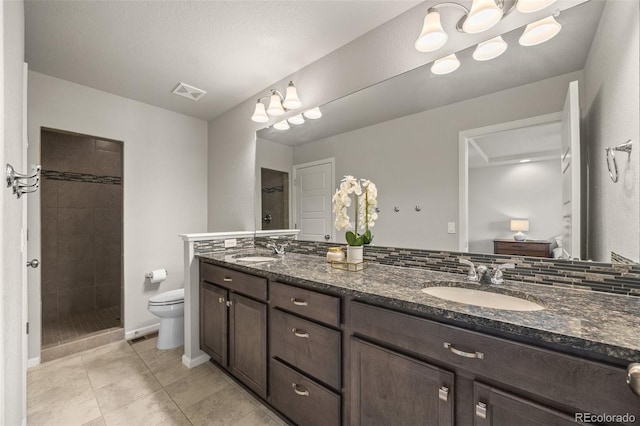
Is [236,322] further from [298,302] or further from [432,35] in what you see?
[432,35]

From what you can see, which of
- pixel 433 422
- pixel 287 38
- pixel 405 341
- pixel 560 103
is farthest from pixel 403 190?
pixel 287 38

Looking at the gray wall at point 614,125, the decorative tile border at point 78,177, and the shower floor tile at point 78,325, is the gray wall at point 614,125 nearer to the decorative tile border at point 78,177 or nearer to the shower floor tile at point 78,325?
the shower floor tile at point 78,325

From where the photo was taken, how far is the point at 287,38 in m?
1.91

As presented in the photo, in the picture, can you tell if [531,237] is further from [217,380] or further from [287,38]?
[217,380]

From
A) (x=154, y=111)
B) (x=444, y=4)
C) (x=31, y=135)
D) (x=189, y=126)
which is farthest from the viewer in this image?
(x=189, y=126)

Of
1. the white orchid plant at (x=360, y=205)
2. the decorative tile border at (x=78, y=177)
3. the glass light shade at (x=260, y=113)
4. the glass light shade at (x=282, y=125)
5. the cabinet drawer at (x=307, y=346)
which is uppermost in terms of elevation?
the glass light shade at (x=260, y=113)

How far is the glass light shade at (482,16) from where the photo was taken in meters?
1.26

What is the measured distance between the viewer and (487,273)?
1264 millimetres

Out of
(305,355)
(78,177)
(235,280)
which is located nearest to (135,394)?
(235,280)

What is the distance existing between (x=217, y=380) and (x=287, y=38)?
256 cm

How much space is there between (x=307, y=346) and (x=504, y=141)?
1.42 m

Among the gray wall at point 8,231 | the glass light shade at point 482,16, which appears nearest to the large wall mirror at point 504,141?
the glass light shade at point 482,16

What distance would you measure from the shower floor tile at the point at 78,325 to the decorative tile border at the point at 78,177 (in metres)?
1.59

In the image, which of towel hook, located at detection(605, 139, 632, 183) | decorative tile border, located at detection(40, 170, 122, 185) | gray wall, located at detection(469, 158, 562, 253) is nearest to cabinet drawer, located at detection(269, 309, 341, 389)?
gray wall, located at detection(469, 158, 562, 253)
